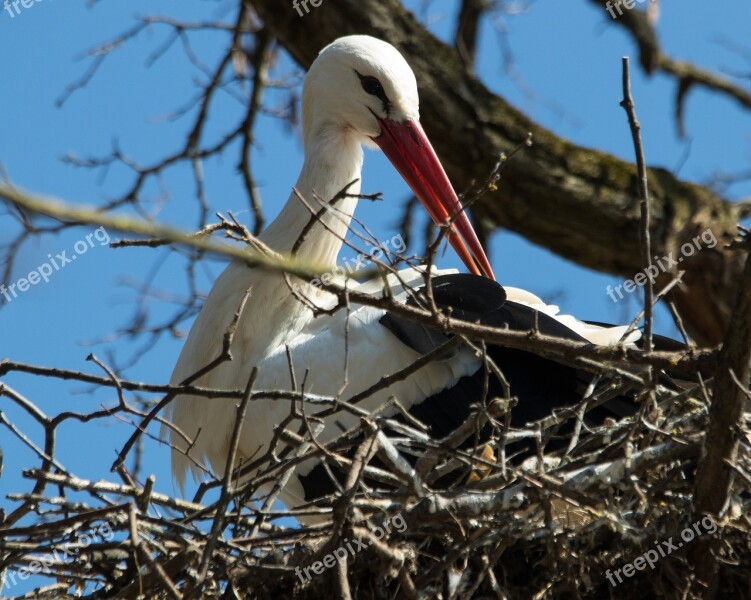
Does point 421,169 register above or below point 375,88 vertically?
below

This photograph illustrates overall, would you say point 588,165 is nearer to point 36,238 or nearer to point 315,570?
point 315,570

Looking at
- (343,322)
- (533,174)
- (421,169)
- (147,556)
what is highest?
(533,174)

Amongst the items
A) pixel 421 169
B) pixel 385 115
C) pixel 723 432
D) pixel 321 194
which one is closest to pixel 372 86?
pixel 385 115

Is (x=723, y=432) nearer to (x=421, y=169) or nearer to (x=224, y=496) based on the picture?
(x=224, y=496)

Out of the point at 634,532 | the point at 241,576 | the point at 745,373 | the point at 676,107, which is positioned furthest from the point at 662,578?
the point at 676,107

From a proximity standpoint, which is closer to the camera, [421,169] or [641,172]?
[641,172]

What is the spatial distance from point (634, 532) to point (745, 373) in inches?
24.5

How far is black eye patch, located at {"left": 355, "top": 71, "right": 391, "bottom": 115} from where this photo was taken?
15.6ft

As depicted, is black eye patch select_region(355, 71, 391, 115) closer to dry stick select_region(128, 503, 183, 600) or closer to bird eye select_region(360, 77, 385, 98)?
bird eye select_region(360, 77, 385, 98)

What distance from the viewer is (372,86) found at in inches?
187

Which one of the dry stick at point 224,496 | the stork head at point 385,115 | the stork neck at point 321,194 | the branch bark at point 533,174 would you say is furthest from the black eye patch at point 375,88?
the dry stick at point 224,496

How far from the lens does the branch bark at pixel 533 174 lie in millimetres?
5922

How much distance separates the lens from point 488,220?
21.2 ft

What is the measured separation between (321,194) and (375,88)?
49 centimetres
